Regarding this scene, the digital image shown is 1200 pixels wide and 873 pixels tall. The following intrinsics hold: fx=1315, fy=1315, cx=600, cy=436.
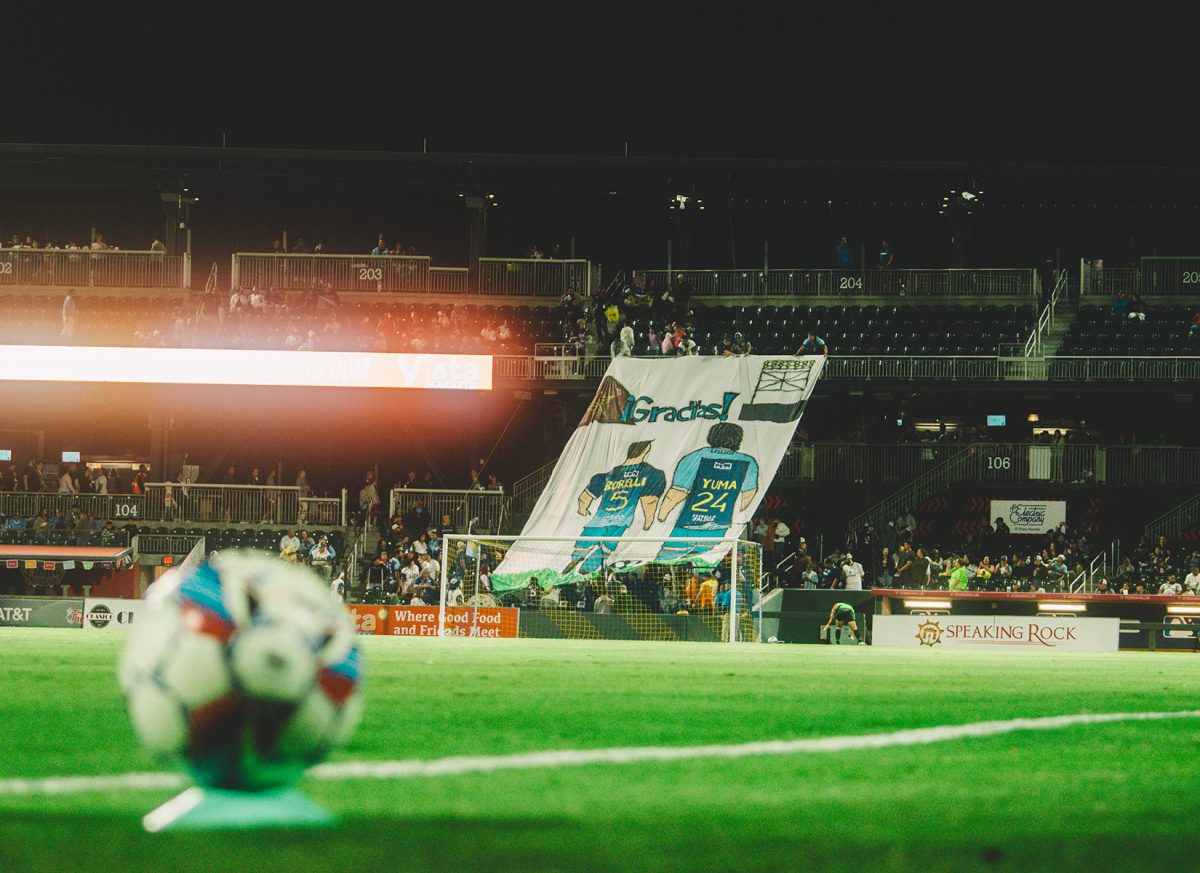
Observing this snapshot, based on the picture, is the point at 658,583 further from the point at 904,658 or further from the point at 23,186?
the point at 23,186

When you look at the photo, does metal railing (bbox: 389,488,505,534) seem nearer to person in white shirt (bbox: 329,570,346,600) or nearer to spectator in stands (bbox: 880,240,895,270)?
person in white shirt (bbox: 329,570,346,600)

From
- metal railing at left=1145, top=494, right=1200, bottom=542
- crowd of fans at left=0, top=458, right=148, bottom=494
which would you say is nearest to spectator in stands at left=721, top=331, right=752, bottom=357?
metal railing at left=1145, top=494, right=1200, bottom=542

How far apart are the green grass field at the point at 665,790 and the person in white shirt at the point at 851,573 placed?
65.6 feet

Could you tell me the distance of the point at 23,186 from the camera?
4147 centimetres

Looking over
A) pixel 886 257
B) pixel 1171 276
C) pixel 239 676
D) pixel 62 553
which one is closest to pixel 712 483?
pixel 886 257

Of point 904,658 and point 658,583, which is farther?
point 658,583

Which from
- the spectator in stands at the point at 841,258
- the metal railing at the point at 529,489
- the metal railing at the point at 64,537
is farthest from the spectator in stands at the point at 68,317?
the spectator in stands at the point at 841,258

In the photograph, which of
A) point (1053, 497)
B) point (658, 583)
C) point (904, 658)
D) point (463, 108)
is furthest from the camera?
point (463, 108)

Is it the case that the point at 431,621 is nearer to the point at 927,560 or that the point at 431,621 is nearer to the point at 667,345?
the point at 667,345

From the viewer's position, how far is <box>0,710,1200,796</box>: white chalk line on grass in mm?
4766

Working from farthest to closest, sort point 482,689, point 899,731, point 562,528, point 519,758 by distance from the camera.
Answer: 1. point 562,528
2. point 482,689
3. point 899,731
4. point 519,758

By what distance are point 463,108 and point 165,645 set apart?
38.6 meters

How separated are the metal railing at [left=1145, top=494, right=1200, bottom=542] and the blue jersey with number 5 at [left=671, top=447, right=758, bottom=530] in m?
11.3

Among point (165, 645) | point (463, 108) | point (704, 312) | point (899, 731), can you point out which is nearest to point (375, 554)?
point (704, 312)
